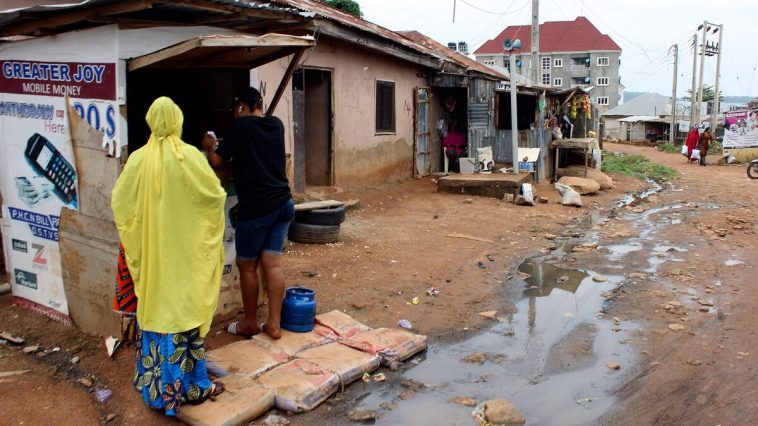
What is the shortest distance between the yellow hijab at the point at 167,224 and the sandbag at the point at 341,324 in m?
1.41

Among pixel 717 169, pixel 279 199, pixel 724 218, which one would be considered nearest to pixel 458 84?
pixel 724 218

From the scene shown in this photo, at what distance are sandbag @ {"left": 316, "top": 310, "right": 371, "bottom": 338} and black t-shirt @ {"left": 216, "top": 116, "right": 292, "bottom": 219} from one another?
1.09 metres

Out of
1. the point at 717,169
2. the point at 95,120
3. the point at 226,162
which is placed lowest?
the point at 717,169

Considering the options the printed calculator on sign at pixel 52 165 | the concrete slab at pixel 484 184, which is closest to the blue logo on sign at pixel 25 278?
the printed calculator on sign at pixel 52 165

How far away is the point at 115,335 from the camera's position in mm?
4566

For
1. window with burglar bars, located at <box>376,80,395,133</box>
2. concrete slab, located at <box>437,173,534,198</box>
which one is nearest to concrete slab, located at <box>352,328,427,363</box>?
concrete slab, located at <box>437,173,534,198</box>

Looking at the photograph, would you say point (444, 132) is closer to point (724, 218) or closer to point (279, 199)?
point (724, 218)

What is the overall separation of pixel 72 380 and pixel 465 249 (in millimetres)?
5353

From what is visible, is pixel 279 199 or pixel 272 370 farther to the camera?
pixel 279 199

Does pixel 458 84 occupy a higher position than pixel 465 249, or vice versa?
pixel 458 84

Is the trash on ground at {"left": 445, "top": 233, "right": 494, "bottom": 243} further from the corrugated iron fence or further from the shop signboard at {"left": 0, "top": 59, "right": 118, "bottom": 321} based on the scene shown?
the corrugated iron fence

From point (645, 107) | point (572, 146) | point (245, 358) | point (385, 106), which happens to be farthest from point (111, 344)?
point (645, 107)

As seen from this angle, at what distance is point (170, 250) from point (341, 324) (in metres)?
1.85

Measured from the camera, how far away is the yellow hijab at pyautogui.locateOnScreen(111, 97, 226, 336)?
356 cm
